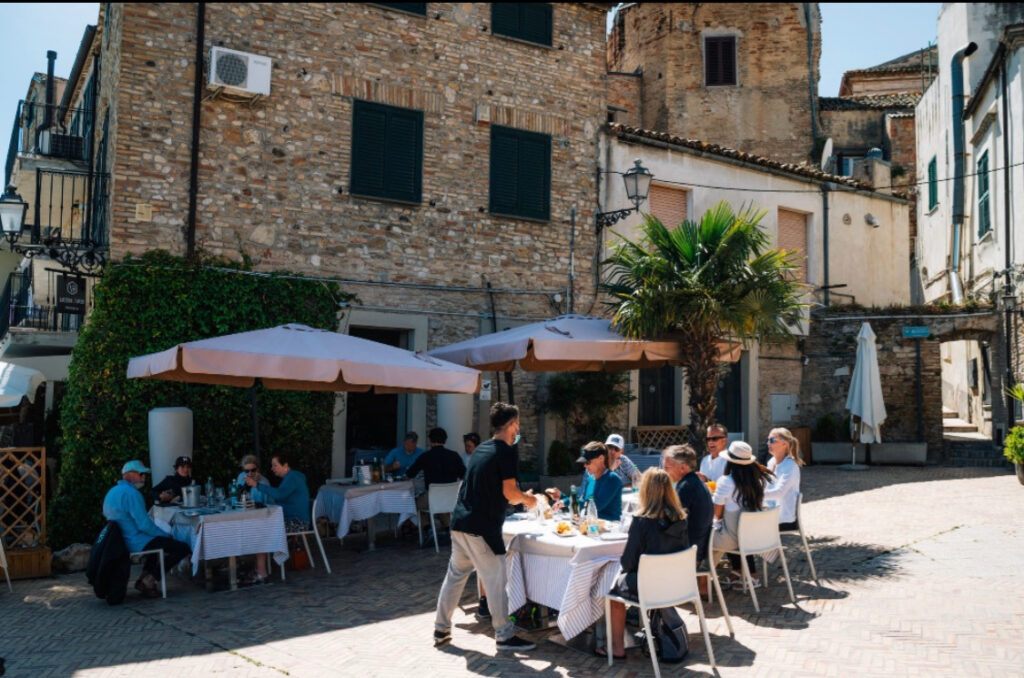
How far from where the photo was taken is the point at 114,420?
1043cm

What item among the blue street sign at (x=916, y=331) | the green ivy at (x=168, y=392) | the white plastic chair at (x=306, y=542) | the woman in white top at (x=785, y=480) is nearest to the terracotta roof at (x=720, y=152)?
the blue street sign at (x=916, y=331)

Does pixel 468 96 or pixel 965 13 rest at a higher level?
pixel 965 13

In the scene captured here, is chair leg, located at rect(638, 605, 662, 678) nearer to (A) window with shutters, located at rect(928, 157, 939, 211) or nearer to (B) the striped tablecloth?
(B) the striped tablecloth

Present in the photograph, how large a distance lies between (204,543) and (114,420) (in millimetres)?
3471

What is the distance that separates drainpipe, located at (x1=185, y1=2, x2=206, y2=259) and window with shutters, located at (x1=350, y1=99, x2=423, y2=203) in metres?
2.19

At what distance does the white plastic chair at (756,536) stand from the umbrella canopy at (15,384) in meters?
8.26

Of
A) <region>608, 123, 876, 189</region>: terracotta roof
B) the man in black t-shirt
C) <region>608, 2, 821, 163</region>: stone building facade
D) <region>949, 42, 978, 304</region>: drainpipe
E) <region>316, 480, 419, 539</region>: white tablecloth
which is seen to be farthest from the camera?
<region>608, 2, 821, 163</region>: stone building facade

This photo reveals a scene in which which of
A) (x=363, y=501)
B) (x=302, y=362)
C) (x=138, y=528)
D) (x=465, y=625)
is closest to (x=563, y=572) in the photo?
(x=465, y=625)

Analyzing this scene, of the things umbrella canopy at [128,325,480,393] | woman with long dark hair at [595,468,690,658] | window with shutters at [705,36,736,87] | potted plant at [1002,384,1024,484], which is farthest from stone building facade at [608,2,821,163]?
woman with long dark hair at [595,468,690,658]

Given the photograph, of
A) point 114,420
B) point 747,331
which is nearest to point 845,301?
point 747,331

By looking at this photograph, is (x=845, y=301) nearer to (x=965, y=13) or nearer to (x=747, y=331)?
(x=965, y=13)

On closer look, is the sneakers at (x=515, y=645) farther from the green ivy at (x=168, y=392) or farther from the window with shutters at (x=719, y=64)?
the window with shutters at (x=719, y=64)

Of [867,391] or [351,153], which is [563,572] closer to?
[351,153]

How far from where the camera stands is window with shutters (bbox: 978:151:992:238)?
768 inches
